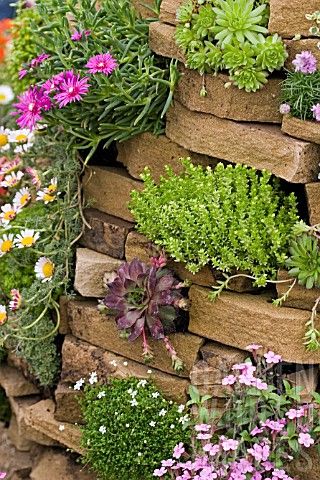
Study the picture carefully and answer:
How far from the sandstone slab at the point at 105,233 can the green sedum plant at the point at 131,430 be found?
55cm

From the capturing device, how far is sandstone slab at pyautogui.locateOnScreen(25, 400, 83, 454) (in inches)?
140

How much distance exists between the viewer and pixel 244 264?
3.09m

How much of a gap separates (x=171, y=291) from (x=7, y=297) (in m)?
0.97

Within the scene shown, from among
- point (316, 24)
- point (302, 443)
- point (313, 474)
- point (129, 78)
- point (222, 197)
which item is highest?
point (316, 24)

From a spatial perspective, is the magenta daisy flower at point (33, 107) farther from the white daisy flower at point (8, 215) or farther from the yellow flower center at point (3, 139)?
the yellow flower center at point (3, 139)

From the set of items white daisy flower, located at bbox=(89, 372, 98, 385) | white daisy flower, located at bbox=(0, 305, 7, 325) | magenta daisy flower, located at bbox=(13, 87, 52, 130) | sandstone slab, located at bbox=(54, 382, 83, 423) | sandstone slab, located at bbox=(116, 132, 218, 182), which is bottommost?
sandstone slab, located at bbox=(54, 382, 83, 423)

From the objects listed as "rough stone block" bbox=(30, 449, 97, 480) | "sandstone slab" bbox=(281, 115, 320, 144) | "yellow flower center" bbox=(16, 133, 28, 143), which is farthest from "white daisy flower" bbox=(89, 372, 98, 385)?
"sandstone slab" bbox=(281, 115, 320, 144)

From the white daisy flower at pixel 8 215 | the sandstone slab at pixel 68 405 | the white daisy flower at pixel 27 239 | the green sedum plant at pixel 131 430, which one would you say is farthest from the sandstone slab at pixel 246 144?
the sandstone slab at pixel 68 405

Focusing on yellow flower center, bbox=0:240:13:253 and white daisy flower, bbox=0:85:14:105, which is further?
white daisy flower, bbox=0:85:14:105

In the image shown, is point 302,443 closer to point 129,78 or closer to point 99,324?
point 99,324

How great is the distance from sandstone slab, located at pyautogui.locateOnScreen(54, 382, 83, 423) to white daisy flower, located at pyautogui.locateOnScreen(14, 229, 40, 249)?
2.08 ft

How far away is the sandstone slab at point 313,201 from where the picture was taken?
2980mm

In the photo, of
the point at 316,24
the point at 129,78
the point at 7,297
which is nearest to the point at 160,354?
the point at 7,297

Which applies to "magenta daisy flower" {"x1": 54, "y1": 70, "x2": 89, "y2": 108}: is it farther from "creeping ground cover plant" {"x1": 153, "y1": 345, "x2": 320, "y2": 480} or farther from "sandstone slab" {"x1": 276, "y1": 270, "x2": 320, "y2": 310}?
"creeping ground cover plant" {"x1": 153, "y1": 345, "x2": 320, "y2": 480}
